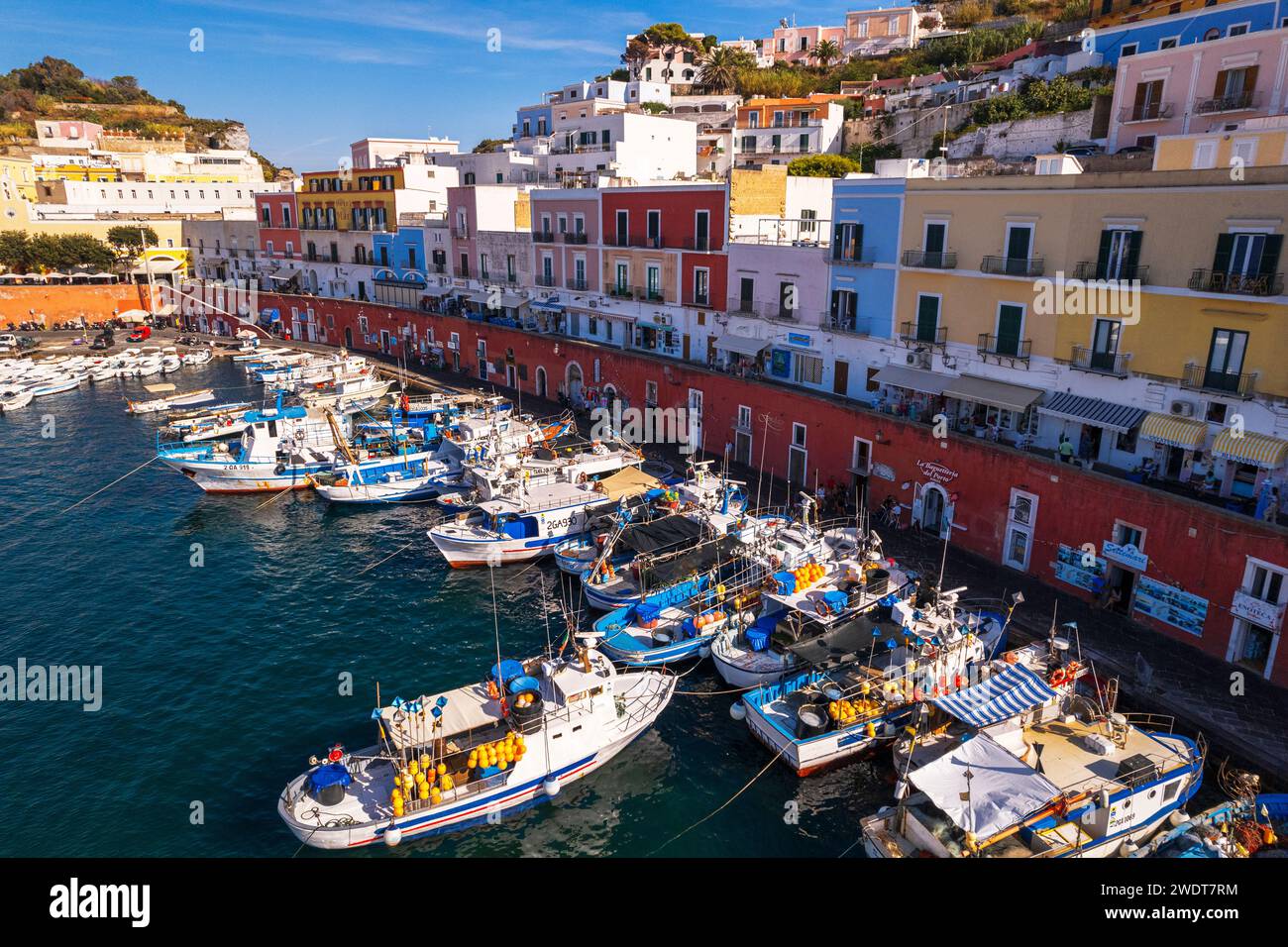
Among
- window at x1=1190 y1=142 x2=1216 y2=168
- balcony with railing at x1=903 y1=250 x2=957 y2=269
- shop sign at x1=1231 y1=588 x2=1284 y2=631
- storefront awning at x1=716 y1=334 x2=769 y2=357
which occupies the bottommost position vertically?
shop sign at x1=1231 y1=588 x2=1284 y2=631

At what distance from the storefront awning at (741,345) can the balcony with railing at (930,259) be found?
8264 millimetres

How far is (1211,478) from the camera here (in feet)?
80.4

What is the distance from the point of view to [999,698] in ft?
64.6

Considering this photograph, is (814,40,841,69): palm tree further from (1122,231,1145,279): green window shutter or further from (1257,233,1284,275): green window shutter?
(1257,233,1284,275): green window shutter

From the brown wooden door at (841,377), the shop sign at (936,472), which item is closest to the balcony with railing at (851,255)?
the brown wooden door at (841,377)

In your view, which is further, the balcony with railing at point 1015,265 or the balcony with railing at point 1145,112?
the balcony with railing at point 1145,112

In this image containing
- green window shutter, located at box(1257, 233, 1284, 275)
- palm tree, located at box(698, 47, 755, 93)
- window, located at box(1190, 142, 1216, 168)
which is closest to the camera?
green window shutter, located at box(1257, 233, 1284, 275)

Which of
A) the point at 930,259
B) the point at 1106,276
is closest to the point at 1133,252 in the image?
the point at 1106,276

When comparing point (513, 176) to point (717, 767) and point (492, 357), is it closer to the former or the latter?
point (492, 357)

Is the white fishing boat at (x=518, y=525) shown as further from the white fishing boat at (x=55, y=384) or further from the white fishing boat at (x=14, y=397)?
the white fishing boat at (x=55, y=384)

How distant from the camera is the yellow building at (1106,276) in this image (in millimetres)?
22844

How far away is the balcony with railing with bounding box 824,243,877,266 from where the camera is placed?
3328cm

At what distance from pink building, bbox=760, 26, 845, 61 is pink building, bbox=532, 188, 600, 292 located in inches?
2818

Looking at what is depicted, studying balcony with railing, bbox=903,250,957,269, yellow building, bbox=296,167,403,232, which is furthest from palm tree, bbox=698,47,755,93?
balcony with railing, bbox=903,250,957,269
